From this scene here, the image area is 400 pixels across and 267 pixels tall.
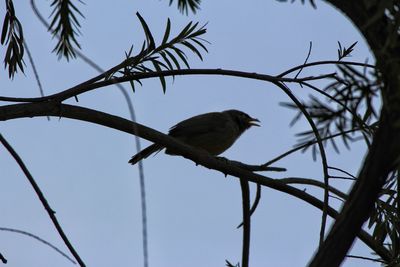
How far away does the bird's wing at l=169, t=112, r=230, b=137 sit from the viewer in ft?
26.3

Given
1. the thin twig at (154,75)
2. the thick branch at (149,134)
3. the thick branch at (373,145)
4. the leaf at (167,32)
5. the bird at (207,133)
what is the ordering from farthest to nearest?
the bird at (207,133)
the leaf at (167,32)
the thin twig at (154,75)
the thick branch at (149,134)
the thick branch at (373,145)

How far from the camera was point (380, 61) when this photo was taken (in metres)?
1.80

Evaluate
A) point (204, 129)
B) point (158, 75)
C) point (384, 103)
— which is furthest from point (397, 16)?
point (204, 129)

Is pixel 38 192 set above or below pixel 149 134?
below

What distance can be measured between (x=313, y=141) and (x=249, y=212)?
179 cm

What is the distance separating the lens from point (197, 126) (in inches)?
318

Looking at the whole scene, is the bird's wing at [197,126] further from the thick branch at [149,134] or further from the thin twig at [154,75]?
the thin twig at [154,75]

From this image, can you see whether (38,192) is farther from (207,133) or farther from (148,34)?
(207,133)

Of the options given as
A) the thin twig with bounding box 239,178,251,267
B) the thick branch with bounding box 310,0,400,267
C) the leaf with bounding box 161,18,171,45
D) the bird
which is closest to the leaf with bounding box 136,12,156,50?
the leaf with bounding box 161,18,171,45

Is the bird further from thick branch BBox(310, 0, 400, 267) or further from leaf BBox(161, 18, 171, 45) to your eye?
thick branch BBox(310, 0, 400, 267)

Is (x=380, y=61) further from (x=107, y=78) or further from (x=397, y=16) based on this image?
(x=107, y=78)

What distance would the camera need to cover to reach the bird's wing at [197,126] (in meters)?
8.03

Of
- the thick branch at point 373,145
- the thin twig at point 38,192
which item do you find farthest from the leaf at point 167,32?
the thick branch at point 373,145

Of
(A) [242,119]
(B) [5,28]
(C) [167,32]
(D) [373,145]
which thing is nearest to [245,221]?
(C) [167,32]
